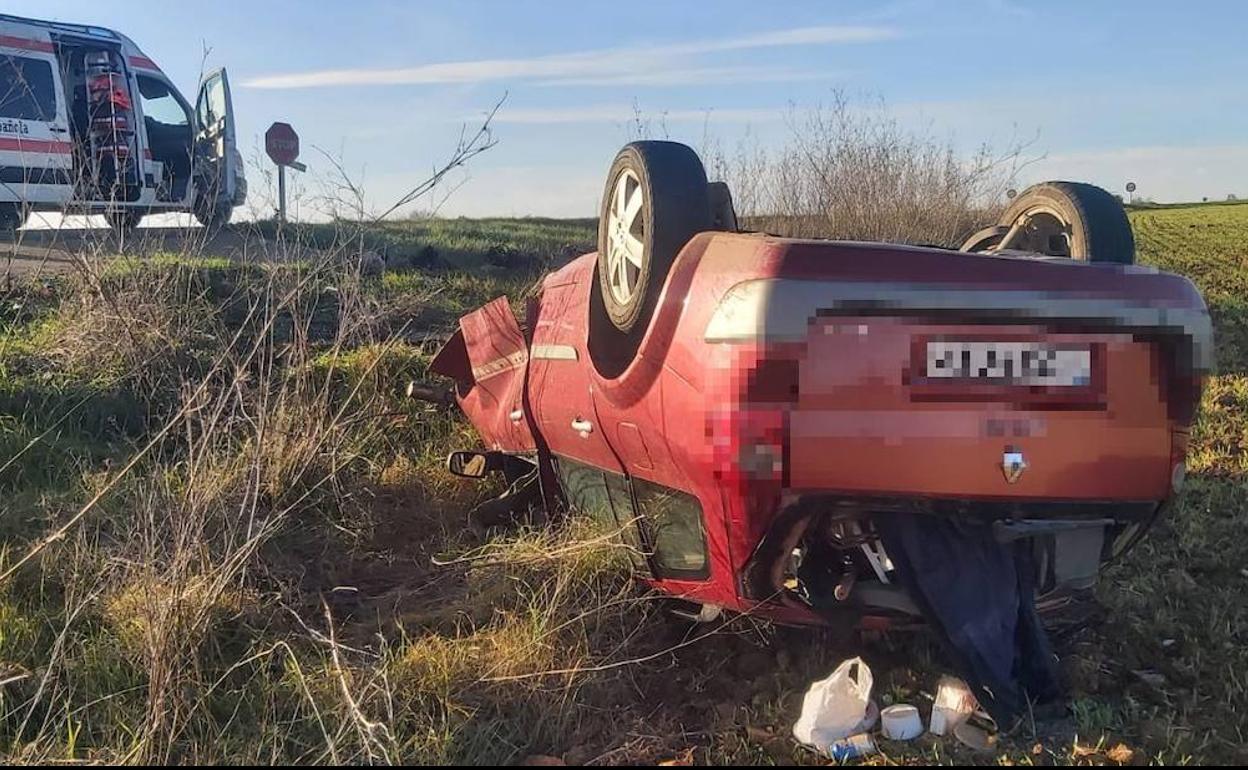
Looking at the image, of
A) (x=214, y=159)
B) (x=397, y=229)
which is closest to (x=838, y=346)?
(x=214, y=159)

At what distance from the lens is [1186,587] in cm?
389

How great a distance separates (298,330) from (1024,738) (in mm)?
3445

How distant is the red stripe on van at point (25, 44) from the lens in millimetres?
11500

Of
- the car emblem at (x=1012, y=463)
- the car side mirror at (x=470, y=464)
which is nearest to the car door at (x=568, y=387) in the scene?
the car side mirror at (x=470, y=464)

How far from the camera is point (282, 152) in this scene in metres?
9.70

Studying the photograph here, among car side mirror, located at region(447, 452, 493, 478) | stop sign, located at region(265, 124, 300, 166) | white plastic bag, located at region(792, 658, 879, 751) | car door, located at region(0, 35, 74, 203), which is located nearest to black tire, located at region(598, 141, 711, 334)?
white plastic bag, located at region(792, 658, 879, 751)

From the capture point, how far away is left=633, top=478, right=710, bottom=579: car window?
114 inches

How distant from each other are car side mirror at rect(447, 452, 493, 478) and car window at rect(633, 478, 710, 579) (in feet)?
5.31

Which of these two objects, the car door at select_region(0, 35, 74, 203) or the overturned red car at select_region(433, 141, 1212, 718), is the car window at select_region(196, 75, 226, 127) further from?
the overturned red car at select_region(433, 141, 1212, 718)

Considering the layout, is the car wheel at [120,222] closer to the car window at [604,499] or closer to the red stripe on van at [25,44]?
the car window at [604,499]

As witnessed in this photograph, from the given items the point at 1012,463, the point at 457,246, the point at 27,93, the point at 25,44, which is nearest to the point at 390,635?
the point at 1012,463

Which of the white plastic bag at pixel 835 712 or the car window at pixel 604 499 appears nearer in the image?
the white plastic bag at pixel 835 712

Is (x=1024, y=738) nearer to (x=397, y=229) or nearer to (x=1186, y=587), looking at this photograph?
(x=1186, y=587)

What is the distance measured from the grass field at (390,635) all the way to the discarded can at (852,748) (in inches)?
2.0
